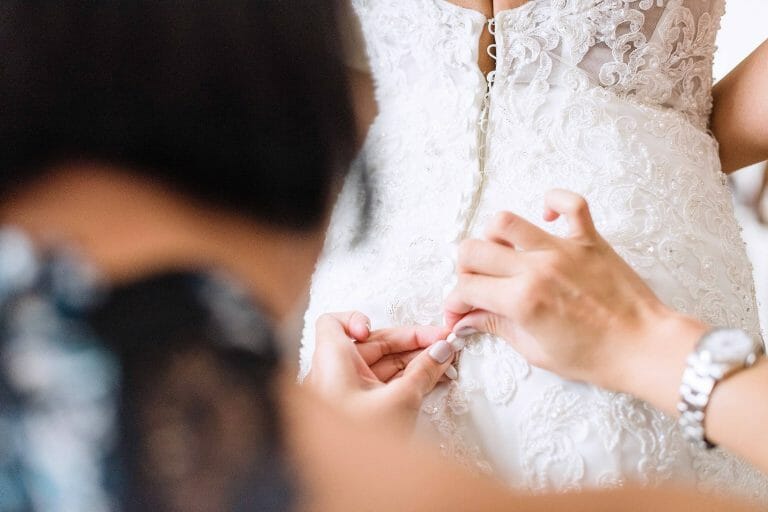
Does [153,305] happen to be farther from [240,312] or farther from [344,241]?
[344,241]

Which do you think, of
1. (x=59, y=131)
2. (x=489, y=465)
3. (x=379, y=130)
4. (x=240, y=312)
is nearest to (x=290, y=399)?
(x=240, y=312)

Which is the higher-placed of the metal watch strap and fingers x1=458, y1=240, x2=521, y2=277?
fingers x1=458, y1=240, x2=521, y2=277

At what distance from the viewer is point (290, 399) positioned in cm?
34

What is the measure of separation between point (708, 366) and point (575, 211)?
169mm

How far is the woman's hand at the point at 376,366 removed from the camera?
2.00ft

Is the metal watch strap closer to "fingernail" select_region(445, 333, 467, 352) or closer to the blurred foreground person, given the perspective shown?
"fingernail" select_region(445, 333, 467, 352)

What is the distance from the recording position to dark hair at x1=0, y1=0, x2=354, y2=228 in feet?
1.06

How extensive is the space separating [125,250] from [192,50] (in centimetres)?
10

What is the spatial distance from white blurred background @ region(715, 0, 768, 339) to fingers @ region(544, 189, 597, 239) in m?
0.85

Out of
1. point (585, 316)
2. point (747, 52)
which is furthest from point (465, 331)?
point (747, 52)

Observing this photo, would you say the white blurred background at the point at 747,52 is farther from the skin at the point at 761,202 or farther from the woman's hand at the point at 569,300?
the woman's hand at the point at 569,300

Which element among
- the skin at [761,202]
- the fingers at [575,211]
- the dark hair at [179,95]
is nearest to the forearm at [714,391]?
the fingers at [575,211]

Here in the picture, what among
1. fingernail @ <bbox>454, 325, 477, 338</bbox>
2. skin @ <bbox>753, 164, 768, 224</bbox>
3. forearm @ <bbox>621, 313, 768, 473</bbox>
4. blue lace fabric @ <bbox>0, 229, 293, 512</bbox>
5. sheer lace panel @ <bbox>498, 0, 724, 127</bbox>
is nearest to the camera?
blue lace fabric @ <bbox>0, 229, 293, 512</bbox>

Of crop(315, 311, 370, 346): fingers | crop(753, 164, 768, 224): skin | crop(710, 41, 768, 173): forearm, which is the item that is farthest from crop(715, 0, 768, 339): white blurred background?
crop(315, 311, 370, 346): fingers
